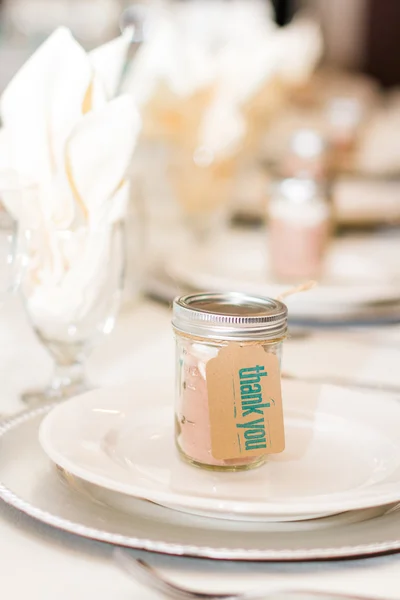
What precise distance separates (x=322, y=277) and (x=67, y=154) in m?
0.78

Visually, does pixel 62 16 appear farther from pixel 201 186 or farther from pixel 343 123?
pixel 201 186

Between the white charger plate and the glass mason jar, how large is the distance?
3.0 inches

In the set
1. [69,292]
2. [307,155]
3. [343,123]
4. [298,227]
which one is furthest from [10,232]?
[343,123]

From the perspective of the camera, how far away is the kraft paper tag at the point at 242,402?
68cm

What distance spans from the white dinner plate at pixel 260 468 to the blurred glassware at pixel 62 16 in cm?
521

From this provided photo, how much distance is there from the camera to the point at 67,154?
0.88 meters

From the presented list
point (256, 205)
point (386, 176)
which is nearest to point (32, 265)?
point (256, 205)

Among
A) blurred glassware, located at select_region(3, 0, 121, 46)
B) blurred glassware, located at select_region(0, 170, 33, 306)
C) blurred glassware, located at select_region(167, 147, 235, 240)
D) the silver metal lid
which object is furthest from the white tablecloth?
blurred glassware, located at select_region(3, 0, 121, 46)

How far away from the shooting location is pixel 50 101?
88 centimetres

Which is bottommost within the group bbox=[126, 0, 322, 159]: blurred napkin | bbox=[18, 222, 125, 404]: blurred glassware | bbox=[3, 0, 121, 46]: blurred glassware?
bbox=[3, 0, 121, 46]: blurred glassware

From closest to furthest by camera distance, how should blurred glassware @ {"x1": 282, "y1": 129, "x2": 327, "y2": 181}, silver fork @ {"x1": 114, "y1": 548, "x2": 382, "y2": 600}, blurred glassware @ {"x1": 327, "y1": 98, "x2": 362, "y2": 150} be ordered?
silver fork @ {"x1": 114, "y1": 548, "x2": 382, "y2": 600}
blurred glassware @ {"x1": 282, "y1": 129, "x2": 327, "y2": 181}
blurred glassware @ {"x1": 327, "y1": 98, "x2": 362, "y2": 150}

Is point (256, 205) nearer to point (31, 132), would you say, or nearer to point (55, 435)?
point (31, 132)

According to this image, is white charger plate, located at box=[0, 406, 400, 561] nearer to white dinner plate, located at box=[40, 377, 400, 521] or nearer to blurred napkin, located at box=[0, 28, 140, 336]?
white dinner plate, located at box=[40, 377, 400, 521]

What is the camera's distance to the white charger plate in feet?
1.85
